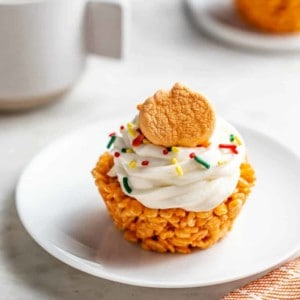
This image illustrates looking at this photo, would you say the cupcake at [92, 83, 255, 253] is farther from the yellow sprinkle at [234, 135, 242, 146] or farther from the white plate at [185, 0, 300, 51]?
the white plate at [185, 0, 300, 51]

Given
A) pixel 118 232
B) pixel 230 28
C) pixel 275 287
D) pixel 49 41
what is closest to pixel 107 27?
pixel 49 41

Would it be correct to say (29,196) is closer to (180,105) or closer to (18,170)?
(18,170)

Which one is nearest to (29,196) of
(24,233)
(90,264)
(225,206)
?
(24,233)

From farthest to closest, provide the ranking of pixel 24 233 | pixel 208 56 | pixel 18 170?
pixel 208 56
pixel 18 170
pixel 24 233

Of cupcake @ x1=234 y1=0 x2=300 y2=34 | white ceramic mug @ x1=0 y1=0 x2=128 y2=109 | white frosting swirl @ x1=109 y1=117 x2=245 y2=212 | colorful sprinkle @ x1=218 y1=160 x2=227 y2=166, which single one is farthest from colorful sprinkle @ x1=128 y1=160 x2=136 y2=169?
cupcake @ x1=234 y1=0 x2=300 y2=34

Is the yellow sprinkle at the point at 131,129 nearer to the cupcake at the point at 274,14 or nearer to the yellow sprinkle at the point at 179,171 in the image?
the yellow sprinkle at the point at 179,171

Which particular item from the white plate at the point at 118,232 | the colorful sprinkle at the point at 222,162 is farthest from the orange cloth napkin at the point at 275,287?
the colorful sprinkle at the point at 222,162
